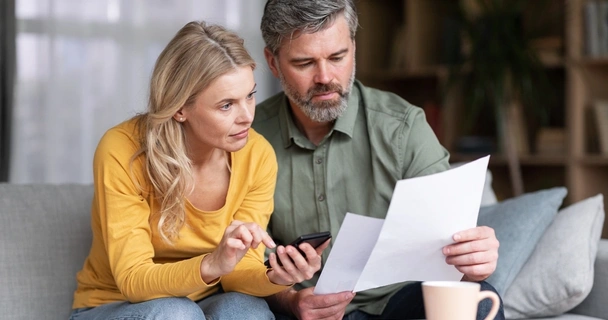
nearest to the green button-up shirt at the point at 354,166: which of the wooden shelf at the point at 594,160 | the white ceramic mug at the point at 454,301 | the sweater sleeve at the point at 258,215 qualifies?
the sweater sleeve at the point at 258,215

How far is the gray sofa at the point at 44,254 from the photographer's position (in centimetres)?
181

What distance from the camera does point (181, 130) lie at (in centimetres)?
168

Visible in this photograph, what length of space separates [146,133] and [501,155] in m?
2.44

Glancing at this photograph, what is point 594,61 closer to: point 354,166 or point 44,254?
point 354,166

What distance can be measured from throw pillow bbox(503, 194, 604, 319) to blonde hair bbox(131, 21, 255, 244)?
2.76 ft

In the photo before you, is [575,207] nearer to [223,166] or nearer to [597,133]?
[223,166]

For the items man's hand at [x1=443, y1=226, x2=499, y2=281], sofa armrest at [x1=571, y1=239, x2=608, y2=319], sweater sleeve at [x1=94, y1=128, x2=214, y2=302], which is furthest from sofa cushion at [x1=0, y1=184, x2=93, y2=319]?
sofa armrest at [x1=571, y1=239, x2=608, y2=319]

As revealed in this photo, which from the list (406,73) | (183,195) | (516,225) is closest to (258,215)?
(183,195)

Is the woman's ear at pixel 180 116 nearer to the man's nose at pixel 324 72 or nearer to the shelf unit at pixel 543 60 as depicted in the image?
the man's nose at pixel 324 72

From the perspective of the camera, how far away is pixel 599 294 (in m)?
1.90

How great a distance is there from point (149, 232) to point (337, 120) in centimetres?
53

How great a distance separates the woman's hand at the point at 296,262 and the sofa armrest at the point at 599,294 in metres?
0.85

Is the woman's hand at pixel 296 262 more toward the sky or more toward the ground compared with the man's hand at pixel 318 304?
more toward the sky

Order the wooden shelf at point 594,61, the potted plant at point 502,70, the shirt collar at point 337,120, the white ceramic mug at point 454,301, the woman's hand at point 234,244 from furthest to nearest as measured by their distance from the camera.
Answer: the potted plant at point 502,70 → the wooden shelf at point 594,61 → the shirt collar at point 337,120 → the woman's hand at point 234,244 → the white ceramic mug at point 454,301
